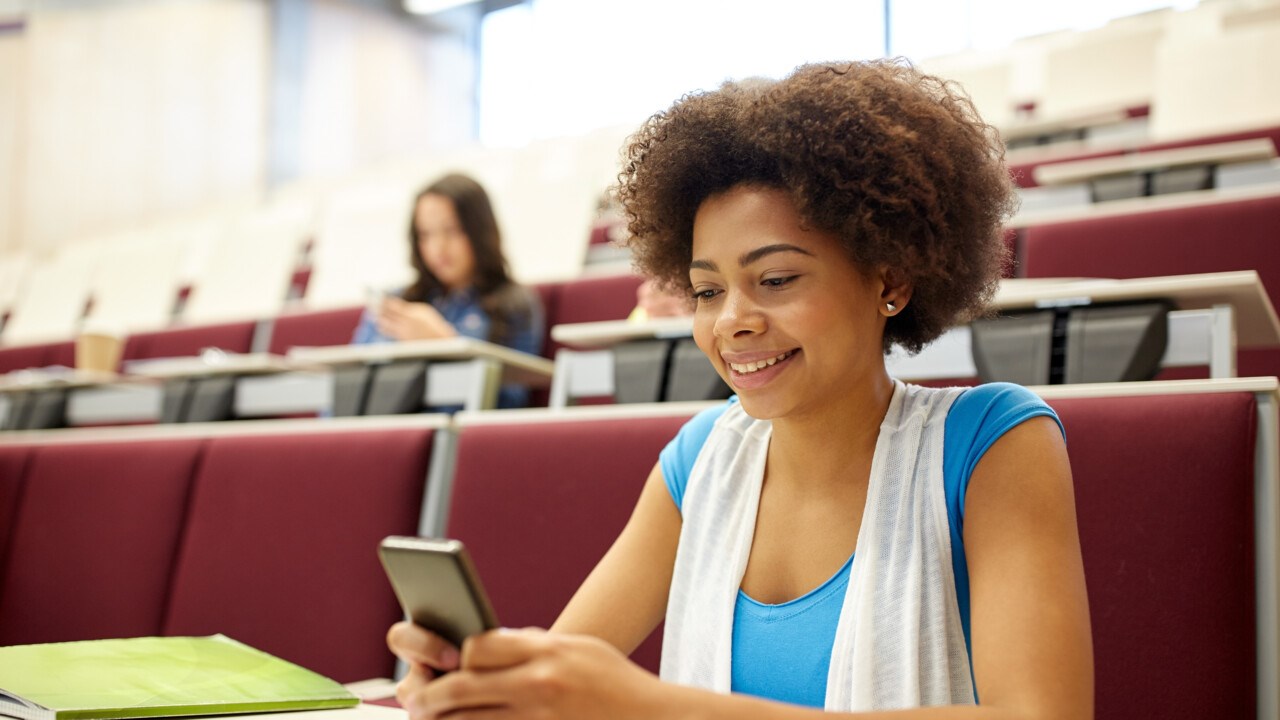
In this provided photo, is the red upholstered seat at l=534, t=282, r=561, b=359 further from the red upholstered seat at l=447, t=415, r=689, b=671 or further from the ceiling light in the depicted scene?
the ceiling light

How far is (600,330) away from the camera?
691 mm

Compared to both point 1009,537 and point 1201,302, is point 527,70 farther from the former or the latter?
point 1009,537

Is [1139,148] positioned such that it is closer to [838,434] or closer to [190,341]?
[838,434]

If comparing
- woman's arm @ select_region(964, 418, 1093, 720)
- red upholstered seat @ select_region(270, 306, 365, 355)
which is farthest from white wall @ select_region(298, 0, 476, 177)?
woman's arm @ select_region(964, 418, 1093, 720)

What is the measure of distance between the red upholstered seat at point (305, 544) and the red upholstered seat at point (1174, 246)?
0.51 metres

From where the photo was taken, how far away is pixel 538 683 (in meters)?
0.21

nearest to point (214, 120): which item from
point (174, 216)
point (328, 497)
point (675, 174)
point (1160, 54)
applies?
point (174, 216)

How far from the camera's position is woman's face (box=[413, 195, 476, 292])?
40.5 inches

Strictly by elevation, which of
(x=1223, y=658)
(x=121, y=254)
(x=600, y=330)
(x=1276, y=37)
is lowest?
(x=1223, y=658)

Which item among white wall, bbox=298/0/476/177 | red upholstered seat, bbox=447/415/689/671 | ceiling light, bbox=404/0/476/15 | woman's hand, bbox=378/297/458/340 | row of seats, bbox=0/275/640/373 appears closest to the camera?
red upholstered seat, bbox=447/415/689/671

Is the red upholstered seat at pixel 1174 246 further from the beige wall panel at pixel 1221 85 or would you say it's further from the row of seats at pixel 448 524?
the beige wall panel at pixel 1221 85

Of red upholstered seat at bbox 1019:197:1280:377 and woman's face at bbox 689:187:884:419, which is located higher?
red upholstered seat at bbox 1019:197:1280:377

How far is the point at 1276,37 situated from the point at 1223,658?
1.24 m

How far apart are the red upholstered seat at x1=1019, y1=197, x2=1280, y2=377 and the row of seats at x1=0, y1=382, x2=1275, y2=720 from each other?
42 centimetres
